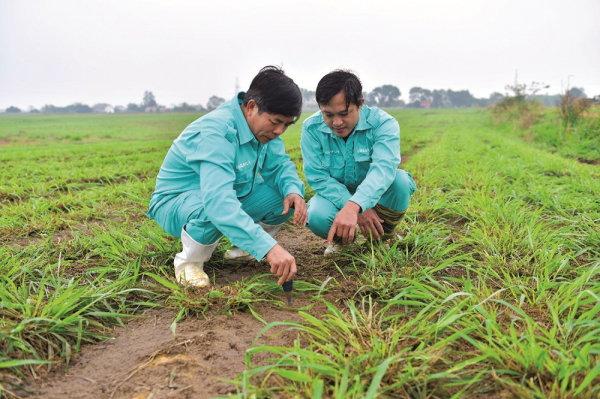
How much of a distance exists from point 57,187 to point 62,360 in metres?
3.98

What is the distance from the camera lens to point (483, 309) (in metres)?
1.58

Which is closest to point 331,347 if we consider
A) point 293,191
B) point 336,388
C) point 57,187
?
point 336,388

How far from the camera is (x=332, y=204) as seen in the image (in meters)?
2.56

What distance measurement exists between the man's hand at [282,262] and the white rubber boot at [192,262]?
1.80 ft

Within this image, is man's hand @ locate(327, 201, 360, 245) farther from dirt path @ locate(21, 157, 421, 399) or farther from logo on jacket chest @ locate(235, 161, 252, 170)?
logo on jacket chest @ locate(235, 161, 252, 170)

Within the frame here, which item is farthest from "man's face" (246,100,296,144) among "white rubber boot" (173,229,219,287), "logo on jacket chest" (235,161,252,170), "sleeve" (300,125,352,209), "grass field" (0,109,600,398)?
"grass field" (0,109,600,398)

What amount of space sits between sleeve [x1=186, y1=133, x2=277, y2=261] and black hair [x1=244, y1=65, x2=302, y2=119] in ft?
0.91

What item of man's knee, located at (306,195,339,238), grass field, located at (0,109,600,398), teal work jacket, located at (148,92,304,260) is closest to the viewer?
grass field, located at (0,109,600,398)

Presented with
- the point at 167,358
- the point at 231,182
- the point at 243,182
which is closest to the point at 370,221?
the point at 243,182

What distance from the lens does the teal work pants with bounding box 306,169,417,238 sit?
8.18 ft

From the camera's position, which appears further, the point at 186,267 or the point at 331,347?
the point at 186,267

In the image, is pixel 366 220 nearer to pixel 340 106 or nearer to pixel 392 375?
pixel 340 106

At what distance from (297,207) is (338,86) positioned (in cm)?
72

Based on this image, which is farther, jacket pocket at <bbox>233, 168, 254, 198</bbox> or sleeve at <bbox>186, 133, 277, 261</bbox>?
jacket pocket at <bbox>233, 168, 254, 198</bbox>
